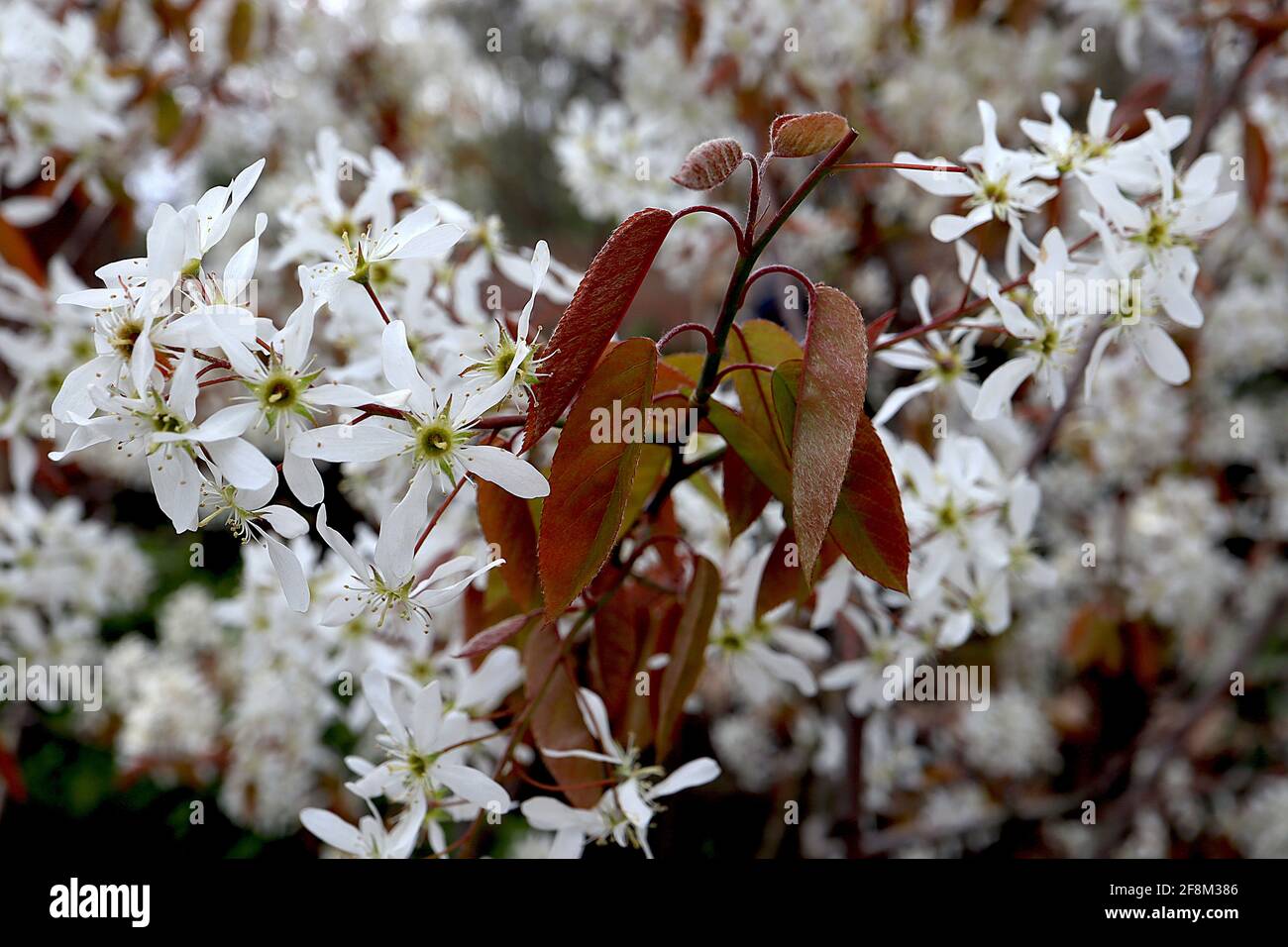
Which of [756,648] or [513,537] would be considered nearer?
[513,537]

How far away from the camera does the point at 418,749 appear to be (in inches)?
27.8

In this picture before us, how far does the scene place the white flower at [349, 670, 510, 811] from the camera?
680 mm

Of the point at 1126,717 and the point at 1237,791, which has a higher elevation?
the point at 1126,717

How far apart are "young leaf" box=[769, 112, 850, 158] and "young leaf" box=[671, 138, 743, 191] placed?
3cm

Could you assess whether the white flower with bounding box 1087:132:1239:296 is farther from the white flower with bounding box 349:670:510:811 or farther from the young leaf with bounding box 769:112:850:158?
the white flower with bounding box 349:670:510:811

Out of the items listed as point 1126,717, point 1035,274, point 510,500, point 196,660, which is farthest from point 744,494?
point 1126,717

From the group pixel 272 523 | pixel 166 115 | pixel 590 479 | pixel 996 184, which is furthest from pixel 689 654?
pixel 166 115

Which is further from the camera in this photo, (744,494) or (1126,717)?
(1126,717)

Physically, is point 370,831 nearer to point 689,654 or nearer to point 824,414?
point 689,654

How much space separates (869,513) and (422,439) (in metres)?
0.28

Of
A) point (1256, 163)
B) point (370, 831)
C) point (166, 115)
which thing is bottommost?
point (370, 831)

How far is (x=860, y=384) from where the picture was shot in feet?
1.82
